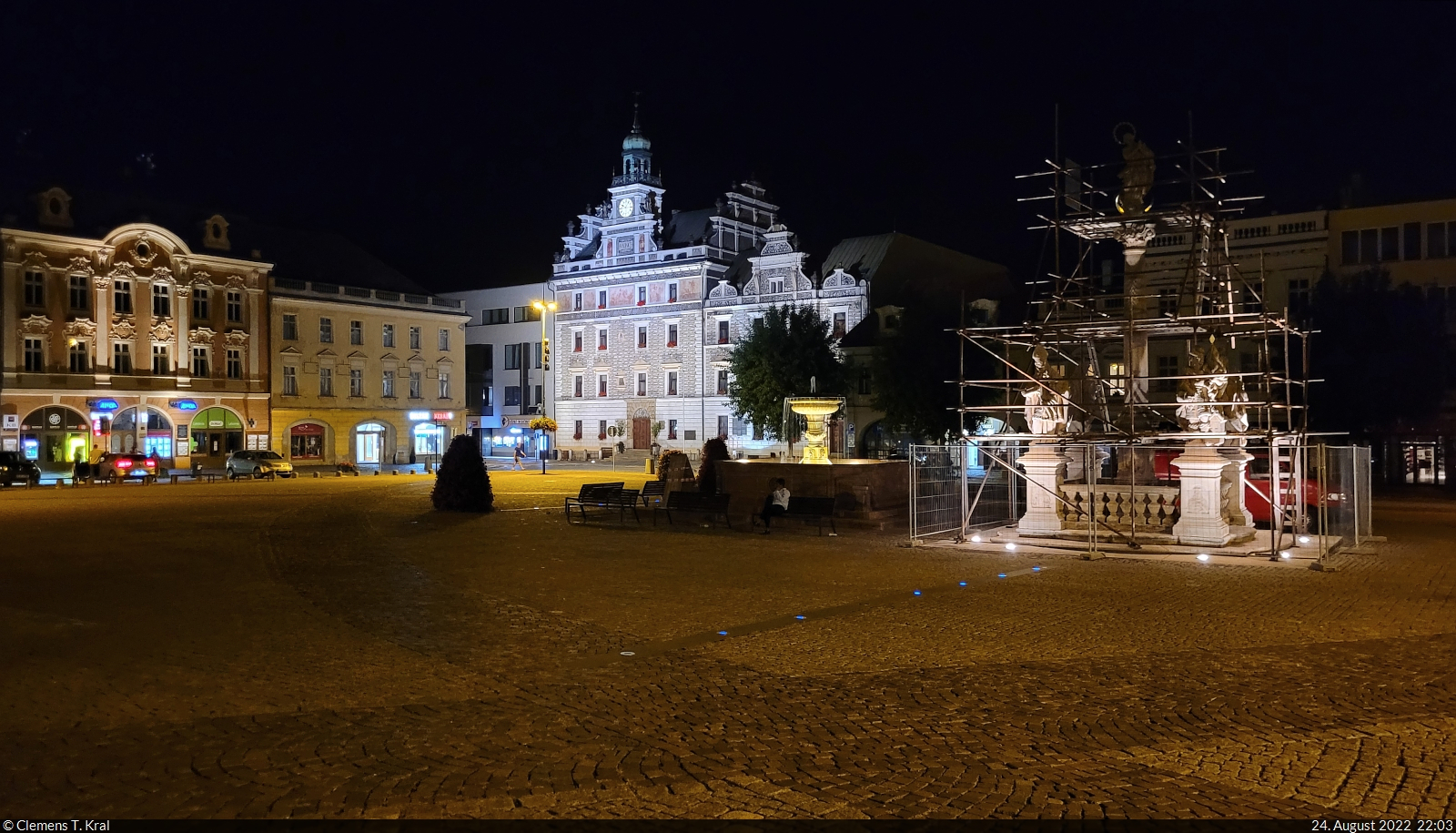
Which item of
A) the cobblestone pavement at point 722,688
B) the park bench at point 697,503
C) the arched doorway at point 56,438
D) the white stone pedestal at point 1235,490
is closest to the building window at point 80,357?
the arched doorway at point 56,438

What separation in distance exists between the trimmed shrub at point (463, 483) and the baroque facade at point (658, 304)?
39868 millimetres

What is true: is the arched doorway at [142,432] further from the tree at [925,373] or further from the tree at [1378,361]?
the tree at [1378,361]

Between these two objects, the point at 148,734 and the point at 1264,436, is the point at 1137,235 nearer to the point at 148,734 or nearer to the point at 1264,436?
the point at 1264,436

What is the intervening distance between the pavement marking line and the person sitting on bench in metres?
6.59

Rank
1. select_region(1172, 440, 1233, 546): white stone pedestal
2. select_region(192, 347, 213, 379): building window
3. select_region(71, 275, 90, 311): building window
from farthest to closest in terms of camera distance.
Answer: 1. select_region(192, 347, 213, 379): building window
2. select_region(71, 275, 90, 311): building window
3. select_region(1172, 440, 1233, 546): white stone pedestal

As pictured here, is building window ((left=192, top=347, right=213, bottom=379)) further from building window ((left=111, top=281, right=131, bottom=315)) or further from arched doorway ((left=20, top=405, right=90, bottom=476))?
arched doorway ((left=20, top=405, right=90, bottom=476))

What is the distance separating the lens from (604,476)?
49938 millimetres

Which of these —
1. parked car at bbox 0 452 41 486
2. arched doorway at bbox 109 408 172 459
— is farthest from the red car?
arched doorway at bbox 109 408 172 459

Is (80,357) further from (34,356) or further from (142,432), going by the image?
(142,432)

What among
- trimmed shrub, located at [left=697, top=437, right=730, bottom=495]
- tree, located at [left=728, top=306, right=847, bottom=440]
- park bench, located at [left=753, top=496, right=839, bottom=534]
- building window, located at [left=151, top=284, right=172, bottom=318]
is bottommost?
park bench, located at [left=753, top=496, right=839, bottom=534]

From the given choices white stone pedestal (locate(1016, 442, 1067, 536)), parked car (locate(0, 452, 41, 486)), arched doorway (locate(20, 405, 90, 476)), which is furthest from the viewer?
arched doorway (locate(20, 405, 90, 476))

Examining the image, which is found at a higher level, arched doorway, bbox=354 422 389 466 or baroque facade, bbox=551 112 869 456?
baroque facade, bbox=551 112 869 456

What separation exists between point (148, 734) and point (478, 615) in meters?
4.75

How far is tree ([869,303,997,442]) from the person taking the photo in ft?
160
